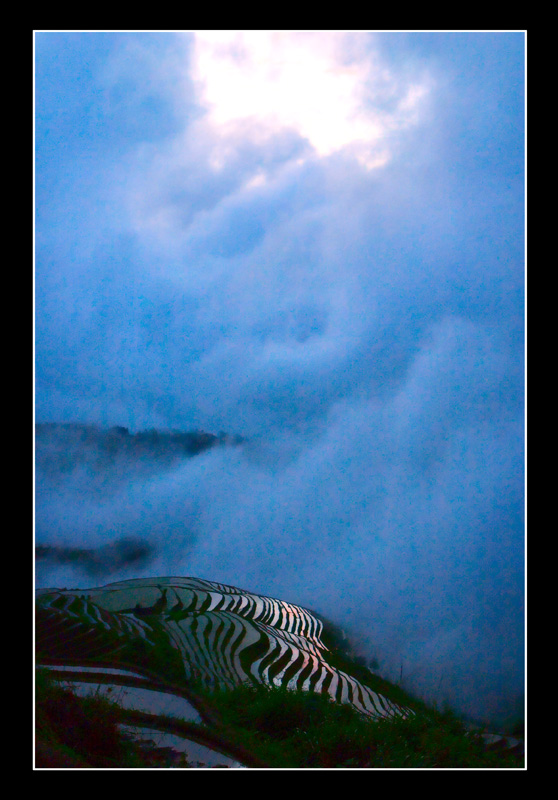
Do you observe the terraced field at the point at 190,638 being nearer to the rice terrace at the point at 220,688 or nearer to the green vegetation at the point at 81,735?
the rice terrace at the point at 220,688

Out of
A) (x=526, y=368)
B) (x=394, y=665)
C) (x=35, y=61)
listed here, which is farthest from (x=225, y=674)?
(x=35, y=61)

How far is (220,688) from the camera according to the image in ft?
8.52

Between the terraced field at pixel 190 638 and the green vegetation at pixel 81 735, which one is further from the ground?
the terraced field at pixel 190 638

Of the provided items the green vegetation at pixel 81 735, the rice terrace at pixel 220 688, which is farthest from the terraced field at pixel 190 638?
the green vegetation at pixel 81 735

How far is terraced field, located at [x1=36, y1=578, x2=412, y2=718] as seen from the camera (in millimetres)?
2605

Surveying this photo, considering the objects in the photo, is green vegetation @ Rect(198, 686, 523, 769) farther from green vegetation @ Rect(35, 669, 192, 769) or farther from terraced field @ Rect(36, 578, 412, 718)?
green vegetation @ Rect(35, 669, 192, 769)

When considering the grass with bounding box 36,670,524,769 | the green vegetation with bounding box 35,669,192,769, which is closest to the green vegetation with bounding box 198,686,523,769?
the grass with bounding box 36,670,524,769

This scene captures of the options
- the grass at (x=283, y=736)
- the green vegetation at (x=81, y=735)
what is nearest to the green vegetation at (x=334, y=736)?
the grass at (x=283, y=736)

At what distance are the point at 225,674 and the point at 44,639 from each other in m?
1.06

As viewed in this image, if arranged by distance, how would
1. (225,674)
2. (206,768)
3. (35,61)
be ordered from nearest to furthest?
1. (206,768)
2. (225,674)
3. (35,61)

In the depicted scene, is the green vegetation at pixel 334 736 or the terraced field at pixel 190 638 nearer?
the green vegetation at pixel 334 736

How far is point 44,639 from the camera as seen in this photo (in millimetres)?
2664

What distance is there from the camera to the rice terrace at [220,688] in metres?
2.48

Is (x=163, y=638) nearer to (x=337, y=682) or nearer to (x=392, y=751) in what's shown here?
(x=337, y=682)
